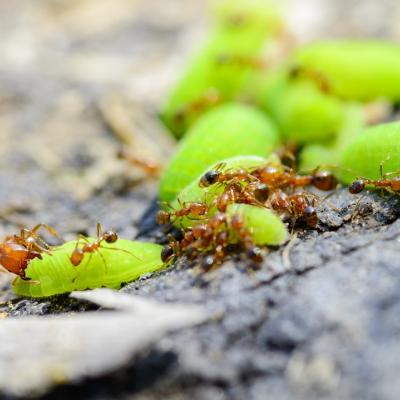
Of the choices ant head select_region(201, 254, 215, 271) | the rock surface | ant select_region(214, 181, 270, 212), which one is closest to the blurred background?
the rock surface

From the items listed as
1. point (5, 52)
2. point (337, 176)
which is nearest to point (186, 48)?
point (5, 52)

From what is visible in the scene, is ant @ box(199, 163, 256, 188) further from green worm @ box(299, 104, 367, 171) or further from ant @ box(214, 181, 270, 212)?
green worm @ box(299, 104, 367, 171)

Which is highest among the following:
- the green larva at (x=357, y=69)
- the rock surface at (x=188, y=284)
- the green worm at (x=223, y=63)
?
the green worm at (x=223, y=63)

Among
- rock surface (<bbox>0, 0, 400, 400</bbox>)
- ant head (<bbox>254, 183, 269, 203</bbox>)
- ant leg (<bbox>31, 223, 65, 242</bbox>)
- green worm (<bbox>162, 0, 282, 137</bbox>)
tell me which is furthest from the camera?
green worm (<bbox>162, 0, 282, 137</bbox>)

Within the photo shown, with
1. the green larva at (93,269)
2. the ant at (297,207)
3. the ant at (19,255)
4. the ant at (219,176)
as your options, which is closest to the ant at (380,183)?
the ant at (297,207)

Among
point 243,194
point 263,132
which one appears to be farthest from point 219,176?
point 263,132

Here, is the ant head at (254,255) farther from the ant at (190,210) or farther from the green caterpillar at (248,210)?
the ant at (190,210)
